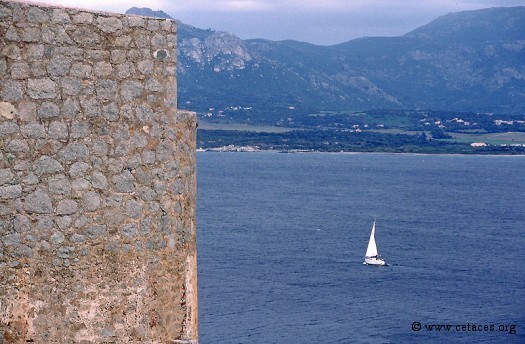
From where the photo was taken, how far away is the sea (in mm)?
80062

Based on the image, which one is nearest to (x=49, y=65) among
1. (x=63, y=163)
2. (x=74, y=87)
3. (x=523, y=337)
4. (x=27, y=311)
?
(x=74, y=87)

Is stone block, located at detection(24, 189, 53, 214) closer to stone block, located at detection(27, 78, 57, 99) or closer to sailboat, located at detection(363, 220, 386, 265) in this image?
stone block, located at detection(27, 78, 57, 99)

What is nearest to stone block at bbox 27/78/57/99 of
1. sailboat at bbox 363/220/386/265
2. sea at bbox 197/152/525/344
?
sea at bbox 197/152/525/344

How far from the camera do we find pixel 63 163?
610cm

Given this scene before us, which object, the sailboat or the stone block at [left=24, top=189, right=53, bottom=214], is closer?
the stone block at [left=24, top=189, right=53, bottom=214]

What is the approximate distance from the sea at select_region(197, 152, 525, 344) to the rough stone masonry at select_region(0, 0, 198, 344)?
218 feet

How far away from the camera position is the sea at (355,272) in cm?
8006

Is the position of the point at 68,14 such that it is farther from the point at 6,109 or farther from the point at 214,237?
the point at 214,237

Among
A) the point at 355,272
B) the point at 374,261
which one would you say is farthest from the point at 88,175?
the point at 374,261

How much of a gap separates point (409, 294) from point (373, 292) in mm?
3687

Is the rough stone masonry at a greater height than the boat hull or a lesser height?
Answer: greater

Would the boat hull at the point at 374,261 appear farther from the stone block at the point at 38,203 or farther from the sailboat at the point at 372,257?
the stone block at the point at 38,203

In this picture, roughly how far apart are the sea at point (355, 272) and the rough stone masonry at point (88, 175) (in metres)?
66.3

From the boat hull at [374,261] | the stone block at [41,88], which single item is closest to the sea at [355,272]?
the boat hull at [374,261]
